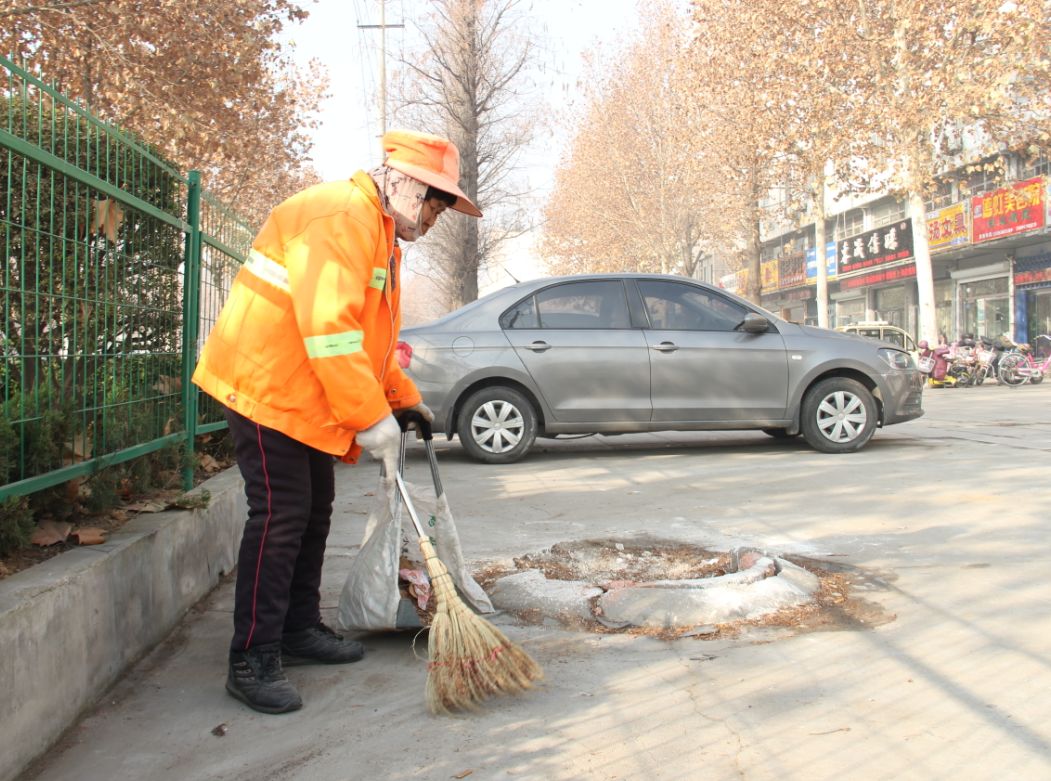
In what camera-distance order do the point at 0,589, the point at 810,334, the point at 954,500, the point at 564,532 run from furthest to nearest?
the point at 810,334 → the point at 954,500 → the point at 564,532 → the point at 0,589

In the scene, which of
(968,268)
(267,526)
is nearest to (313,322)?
(267,526)

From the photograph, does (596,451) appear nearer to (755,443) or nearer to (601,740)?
(755,443)

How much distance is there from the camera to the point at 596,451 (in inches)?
357

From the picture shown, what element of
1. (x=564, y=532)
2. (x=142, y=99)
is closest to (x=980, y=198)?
(x=142, y=99)

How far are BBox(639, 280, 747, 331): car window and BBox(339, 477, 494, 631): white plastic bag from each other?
5.13 metres

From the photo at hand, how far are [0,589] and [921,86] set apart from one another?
74.9 feet

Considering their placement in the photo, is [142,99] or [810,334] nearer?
[810,334]

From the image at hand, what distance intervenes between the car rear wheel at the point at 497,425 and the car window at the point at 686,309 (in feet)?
4.61

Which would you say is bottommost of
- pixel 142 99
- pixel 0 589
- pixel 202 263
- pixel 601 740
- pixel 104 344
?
pixel 601 740

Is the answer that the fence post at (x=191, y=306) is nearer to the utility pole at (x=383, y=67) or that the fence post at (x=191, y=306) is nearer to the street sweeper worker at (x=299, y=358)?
the street sweeper worker at (x=299, y=358)

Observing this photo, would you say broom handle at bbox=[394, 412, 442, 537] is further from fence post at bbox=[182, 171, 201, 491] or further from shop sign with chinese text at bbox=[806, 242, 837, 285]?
shop sign with chinese text at bbox=[806, 242, 837, 285]

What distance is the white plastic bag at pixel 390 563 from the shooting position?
3242 mm

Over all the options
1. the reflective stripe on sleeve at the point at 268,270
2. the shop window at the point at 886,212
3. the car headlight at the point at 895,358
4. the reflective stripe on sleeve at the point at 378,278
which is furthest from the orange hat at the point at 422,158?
the shop window at the point at 886,212

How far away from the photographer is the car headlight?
827cm
